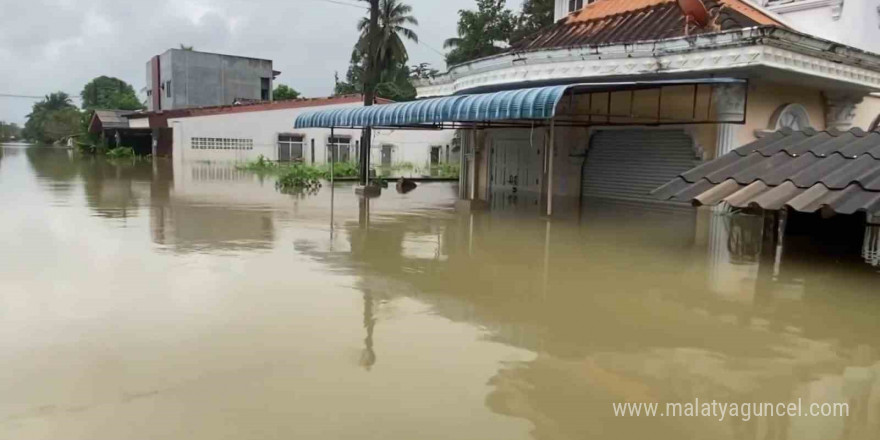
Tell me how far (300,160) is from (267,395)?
104 feet

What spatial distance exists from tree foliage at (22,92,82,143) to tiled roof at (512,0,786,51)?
61576mm

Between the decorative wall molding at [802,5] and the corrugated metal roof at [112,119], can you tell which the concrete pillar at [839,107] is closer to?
the decorative wall molding at [802,5]

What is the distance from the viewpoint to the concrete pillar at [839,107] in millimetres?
13914

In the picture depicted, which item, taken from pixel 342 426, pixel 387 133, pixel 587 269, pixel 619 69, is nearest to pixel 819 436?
pixel 342 426

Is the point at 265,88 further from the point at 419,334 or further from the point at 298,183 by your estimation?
the point at 419,334

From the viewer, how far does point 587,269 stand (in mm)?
7938

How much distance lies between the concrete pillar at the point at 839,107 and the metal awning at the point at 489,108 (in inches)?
149

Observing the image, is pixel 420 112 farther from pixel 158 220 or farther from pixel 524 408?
pixel 524 408

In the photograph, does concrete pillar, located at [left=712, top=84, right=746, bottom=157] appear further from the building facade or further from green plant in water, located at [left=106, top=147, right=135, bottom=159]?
green plant in water, located at [left=106, top=147, right=135, bottom=159]

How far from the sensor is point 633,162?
49.6 feet

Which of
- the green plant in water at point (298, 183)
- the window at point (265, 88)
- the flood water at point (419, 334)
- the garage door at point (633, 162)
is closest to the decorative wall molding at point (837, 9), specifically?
the garage door at point (633, 162)

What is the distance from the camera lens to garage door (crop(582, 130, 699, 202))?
13969 millimetres

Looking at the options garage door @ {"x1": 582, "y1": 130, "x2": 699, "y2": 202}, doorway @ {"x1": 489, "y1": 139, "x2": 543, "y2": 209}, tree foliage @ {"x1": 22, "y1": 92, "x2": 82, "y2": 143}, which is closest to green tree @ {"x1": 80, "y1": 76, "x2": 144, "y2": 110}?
tree foliage @ {"x1": 22, "y1": 92, "x2": 82, "y2": 143}

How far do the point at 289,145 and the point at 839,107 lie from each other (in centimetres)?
2715
